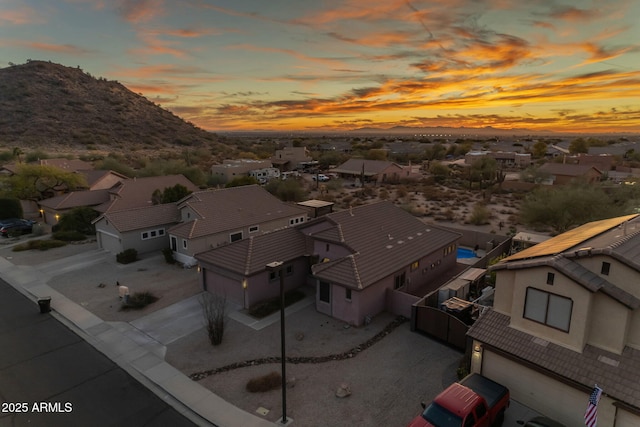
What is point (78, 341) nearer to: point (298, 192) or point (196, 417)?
point (196, 417)

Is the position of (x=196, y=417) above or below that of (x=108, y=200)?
below

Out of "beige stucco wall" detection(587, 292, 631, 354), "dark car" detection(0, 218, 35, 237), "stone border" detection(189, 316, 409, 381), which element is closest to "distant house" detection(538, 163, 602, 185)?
"beige stucco wall" detection(587, 292, 631, 354)

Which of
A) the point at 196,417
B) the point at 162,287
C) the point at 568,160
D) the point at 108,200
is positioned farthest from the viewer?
the point at 568,160

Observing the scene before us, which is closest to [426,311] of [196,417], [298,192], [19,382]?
[196,417]

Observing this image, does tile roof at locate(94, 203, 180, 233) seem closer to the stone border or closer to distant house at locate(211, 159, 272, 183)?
the stone border

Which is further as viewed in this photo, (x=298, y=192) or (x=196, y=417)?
(x=298, y=192)

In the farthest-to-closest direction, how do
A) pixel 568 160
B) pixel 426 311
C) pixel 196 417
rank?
pixel 568 160 < pixel 426 311 < pixel 196 417

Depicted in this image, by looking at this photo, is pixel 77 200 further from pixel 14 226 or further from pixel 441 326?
pixel 441 326

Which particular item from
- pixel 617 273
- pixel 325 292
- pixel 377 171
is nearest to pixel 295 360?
pixel 325 292

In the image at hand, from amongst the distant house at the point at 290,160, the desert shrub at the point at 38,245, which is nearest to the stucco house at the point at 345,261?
the desert shrub at the point at 38,245
